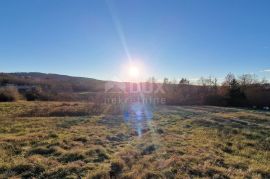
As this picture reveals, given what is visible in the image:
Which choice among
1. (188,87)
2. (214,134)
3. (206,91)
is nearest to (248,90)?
(206,91)

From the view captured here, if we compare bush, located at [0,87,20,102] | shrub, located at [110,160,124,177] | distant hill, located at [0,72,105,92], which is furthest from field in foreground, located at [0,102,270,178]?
distant hill, located at [0,72,105,92]

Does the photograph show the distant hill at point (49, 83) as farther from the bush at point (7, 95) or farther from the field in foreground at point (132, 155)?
the field in foreground at point (132, 155)

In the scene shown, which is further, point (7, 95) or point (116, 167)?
point (7, 95)

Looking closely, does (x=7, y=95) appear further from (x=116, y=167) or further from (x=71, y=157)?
(x=116, y=167)

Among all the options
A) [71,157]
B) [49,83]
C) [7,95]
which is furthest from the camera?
[49,83]

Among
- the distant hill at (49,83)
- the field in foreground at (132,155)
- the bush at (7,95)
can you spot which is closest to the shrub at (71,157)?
the field in foreground at (132,155)

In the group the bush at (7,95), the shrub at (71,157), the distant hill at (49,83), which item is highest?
the distant hill at (49,83)

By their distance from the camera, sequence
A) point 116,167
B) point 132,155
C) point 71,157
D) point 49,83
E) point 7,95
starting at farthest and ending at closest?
point 49,83, point 7,95, point 132,155, point 71,157, point 116,167

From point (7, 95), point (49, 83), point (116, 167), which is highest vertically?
point (49, 83)

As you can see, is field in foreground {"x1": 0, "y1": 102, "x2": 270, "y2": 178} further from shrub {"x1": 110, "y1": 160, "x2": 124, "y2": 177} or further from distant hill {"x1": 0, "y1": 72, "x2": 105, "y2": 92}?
distant hill {"x1": 0, "y1": 72, "x2": 105, "y2": 92}

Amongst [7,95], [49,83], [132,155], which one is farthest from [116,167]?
[49,83]

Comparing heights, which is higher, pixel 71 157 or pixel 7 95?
pixel 7 95

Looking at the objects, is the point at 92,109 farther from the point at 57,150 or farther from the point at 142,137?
the point at 57,150

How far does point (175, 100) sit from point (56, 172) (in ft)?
90.3
